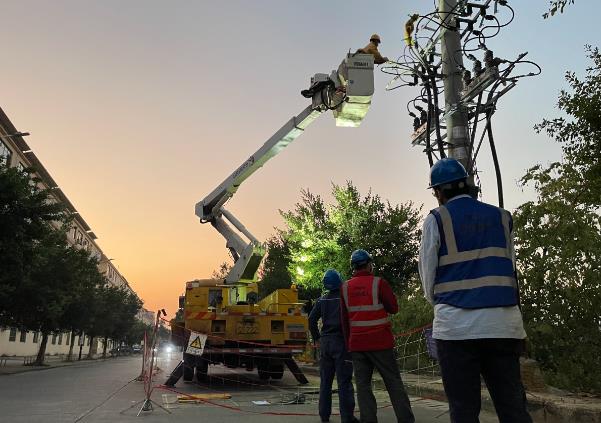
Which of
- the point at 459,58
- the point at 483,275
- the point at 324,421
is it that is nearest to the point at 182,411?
the point at 324,421

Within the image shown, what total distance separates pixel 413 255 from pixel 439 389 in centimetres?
1458

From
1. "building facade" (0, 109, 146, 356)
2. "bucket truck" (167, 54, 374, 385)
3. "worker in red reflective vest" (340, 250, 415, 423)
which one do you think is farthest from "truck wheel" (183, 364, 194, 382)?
"building facade" (0, 109, 146, 356)

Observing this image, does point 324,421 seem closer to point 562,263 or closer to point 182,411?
point 182,411

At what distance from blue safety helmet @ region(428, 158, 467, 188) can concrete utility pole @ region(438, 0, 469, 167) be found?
141 inches

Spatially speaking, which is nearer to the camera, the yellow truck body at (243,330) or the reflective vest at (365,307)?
the reflective vest at (365,307)

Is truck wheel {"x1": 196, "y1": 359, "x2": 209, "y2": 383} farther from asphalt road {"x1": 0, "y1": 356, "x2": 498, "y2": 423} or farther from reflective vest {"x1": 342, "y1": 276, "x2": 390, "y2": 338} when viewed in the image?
reflective vest {"x1": 342, "y1": 276, "x2": 390, "y2": 338}

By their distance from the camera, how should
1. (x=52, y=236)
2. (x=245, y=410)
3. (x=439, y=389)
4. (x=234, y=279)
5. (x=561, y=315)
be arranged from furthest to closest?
1. (x=52, y=236)
2. (x=234, y=279)
3. (x=561, y=315)
4. (x=439, y=389)
5. (x=245, y=410)

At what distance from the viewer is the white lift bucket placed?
9852mm

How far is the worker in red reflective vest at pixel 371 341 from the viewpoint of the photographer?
4.91m

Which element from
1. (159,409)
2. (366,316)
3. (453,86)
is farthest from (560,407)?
(159,409)

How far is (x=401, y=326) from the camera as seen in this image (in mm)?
14430

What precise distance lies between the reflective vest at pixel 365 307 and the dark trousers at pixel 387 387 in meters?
0.24

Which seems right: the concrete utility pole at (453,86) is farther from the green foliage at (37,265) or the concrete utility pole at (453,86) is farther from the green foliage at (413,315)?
the green foliage at (37,265)

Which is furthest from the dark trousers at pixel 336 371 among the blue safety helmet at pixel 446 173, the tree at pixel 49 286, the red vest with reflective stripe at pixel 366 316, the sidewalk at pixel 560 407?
the tree at pixel 49 286
